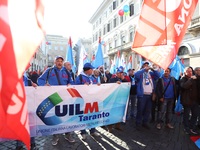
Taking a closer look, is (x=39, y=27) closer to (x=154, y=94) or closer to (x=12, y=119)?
(x=12, y=119)

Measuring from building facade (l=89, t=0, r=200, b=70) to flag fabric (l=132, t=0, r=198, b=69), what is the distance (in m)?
15.5

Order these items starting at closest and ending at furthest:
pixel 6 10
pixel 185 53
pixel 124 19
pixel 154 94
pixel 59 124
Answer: pixel 6 10 → pixel 59 124 → pixel 154 94 → pixel 185 53 → pixel 124 19

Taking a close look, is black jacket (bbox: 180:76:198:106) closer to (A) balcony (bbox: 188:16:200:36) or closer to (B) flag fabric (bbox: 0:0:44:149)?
(B) flag fabric (bbox: 0:0:44:149)

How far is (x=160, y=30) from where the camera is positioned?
3.52 meters

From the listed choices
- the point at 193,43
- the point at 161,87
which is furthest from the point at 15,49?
the point at 193,43

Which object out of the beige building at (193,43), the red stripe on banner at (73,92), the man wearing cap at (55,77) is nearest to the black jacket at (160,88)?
the red stripe on banner at (73,92)

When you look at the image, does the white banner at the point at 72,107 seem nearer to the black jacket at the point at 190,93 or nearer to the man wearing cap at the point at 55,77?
the man wearing cap at the point at 55,77

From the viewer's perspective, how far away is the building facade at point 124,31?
1802 centimetres

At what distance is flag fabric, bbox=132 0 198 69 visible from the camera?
11.5 ft

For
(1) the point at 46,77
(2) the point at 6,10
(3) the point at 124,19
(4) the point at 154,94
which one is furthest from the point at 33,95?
(3) the point at 124,19

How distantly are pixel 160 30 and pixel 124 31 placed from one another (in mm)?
31528

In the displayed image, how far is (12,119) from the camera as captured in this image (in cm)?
154

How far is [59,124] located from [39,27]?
9.11 ft

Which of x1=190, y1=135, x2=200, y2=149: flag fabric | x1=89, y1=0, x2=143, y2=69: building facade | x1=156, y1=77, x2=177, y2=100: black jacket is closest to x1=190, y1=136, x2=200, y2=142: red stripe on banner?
x1=190, y1=135, x2=200, y2=149: flag fabric
